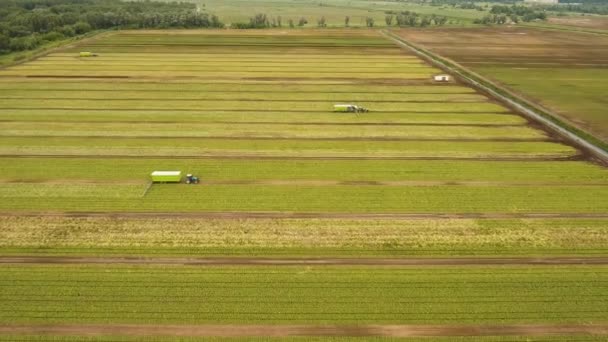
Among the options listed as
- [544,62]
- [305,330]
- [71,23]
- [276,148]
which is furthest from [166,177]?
[71,23]

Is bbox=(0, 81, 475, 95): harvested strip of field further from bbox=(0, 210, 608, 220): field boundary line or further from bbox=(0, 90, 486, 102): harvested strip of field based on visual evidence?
bbox=(0, 210, 608, 220): field boundary line

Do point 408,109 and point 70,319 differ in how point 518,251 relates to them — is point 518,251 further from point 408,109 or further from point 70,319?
point 408,109

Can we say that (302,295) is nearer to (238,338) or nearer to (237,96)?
(238,338)

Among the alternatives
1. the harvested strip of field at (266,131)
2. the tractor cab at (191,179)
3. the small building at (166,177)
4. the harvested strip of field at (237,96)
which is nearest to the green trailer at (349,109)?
the harvested strip of field at (237,96)

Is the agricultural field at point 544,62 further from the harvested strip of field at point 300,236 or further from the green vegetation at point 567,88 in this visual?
the harvested strip of field at point 300,236

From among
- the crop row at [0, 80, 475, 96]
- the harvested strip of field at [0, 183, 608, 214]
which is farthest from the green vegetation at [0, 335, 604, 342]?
the crop row at [0, 80, 475, 96]

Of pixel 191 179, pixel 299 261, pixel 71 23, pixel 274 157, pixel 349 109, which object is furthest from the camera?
pixel 71 23

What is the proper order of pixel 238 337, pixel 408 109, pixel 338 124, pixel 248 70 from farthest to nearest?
1. pixel 248 70
2. pixel 408 109
3. pixel 338 124
4. pixel 238 337

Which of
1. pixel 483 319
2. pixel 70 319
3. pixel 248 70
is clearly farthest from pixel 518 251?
pixel 248 70
